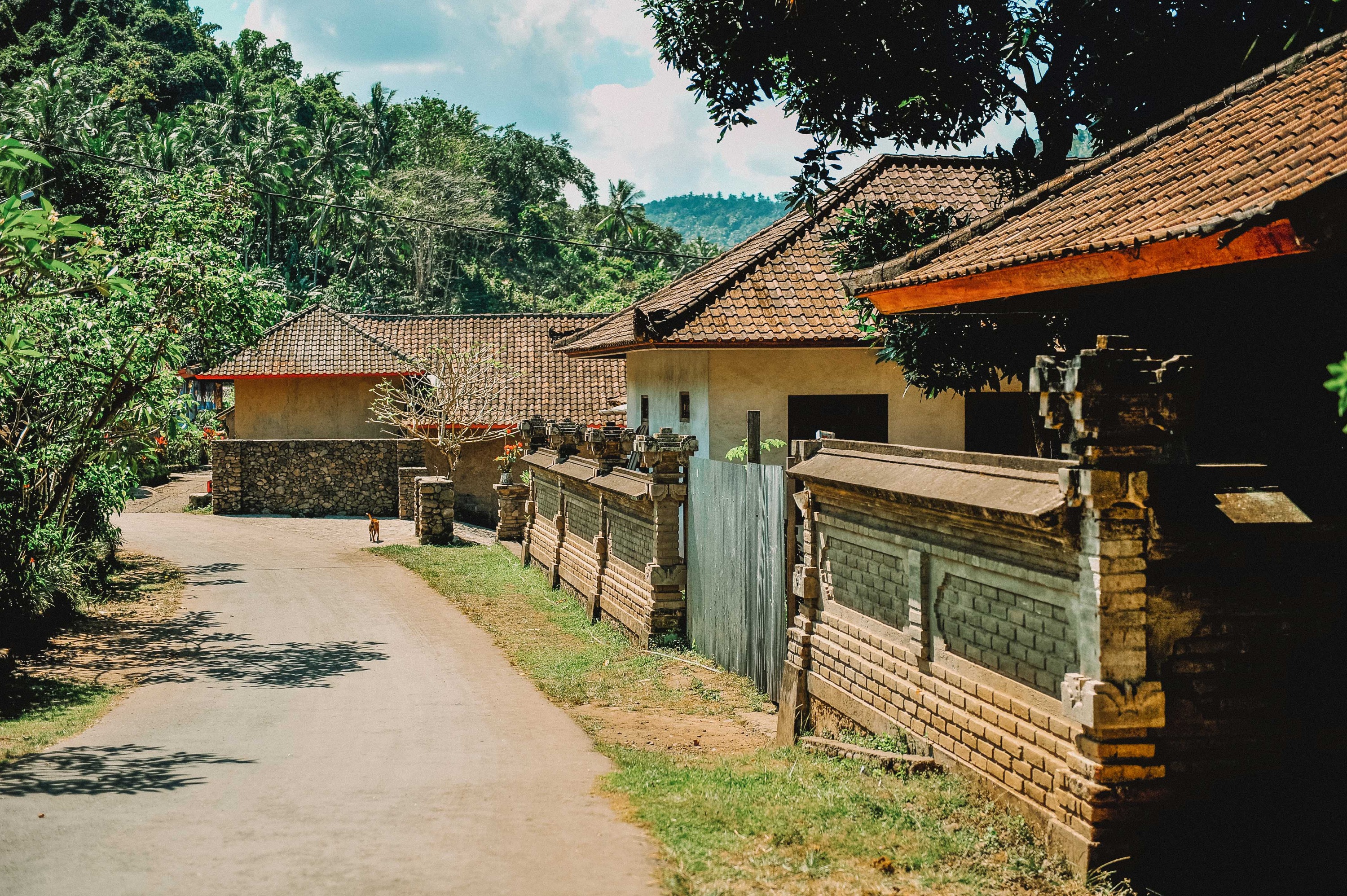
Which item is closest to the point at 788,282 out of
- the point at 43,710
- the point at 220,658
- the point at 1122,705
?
the point at 220,658

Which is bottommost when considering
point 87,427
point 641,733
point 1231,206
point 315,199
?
point 641,733

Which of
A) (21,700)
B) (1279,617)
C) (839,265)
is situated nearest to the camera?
(1279,617)

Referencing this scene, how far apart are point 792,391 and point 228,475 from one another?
17894 millimetres

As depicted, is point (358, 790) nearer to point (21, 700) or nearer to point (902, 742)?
point (902, 742)

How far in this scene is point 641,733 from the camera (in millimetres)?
9234

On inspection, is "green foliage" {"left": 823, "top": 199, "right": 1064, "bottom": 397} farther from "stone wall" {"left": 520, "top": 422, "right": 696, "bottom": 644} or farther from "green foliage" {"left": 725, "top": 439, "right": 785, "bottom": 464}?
"green foliage" {"left": 725, "top": 439, "right": 785, "bottom": 464}

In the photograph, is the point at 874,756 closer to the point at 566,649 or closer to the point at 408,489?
the point at 566,649

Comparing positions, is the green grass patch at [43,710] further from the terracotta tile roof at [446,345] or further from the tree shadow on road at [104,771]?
the terracotta tile roof at [446,345]

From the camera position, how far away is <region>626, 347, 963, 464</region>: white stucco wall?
49.1ft

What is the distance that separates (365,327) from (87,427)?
20043mm

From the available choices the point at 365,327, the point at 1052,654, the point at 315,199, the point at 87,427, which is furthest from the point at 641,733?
the point at 315,199

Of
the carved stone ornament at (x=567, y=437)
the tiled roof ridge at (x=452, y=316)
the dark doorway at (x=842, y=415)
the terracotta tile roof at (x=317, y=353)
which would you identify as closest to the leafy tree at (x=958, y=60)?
the dark doorway at (x=842, y=415)

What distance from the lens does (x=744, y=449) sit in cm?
1426

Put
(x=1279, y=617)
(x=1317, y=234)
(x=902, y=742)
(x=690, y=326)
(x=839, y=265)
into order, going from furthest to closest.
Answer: (x=690, y=326), (x=839, y=265), (x=902, y=742), (x=1279, y=617), (x=1317, y=234)
